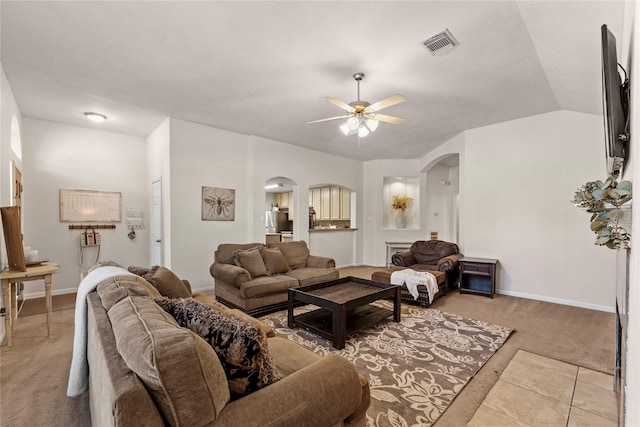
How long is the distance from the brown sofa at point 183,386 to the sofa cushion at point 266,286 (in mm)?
2197

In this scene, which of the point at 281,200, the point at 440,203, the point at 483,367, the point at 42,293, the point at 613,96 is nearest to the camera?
the point at 613,96

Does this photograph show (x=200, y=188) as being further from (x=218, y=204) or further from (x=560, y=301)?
(x=560, y=301)

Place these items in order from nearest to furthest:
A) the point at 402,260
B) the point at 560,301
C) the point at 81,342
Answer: the point at 81,342 → the point at 560,301 → the point at 402,260

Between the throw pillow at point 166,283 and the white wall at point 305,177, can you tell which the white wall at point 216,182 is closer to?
the white wall at point 305,177

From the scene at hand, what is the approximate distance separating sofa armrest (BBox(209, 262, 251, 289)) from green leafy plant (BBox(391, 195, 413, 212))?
4.99 metres

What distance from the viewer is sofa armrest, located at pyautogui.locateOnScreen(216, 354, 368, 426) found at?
105 cm

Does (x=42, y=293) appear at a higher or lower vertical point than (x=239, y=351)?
lower

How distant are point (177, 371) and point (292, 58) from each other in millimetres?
3026

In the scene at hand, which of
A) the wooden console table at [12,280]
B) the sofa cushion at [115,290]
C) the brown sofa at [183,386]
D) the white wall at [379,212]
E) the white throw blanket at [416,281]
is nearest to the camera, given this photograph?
the brown sofa at [183,386]

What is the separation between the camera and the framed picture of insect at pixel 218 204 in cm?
505

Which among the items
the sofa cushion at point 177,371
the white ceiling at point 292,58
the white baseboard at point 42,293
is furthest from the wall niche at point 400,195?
the sofa cushion at point 177,371

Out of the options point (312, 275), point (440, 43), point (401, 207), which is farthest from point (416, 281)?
point (401, 207)

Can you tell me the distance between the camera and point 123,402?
0.84 metres

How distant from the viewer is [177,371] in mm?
902
